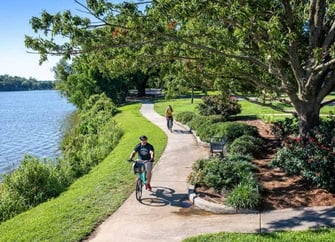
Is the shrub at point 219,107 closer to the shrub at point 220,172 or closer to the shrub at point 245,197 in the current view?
the shrub at point 220,172

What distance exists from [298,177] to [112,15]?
6.58 m

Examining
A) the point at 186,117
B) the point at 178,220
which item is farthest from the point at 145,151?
the point at 186,117

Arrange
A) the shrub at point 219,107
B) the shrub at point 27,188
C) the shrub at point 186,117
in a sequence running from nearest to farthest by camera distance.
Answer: the shrub at point 27,188 < the shrub at point 219,107 < the shrub at point 186,117

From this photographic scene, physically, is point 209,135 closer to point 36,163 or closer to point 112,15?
point 36,163

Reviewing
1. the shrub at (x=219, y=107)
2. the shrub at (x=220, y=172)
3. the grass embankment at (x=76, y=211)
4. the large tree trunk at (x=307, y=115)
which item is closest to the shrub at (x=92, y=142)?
the grass embankment at (x=76, y=211)

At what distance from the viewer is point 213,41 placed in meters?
11.5

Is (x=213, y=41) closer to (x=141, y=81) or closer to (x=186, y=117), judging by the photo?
(x=186, y=117)

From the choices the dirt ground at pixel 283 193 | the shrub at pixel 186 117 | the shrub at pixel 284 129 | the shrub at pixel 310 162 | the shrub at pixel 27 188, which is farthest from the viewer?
the shrub at pixel 186 117

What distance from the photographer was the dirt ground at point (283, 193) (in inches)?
361

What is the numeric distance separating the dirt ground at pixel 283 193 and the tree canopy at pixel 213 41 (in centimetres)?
264

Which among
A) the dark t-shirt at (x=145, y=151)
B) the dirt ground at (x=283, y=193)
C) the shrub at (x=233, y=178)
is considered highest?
the dark t-shirt at (x=145, y=151)

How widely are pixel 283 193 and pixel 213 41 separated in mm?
4739

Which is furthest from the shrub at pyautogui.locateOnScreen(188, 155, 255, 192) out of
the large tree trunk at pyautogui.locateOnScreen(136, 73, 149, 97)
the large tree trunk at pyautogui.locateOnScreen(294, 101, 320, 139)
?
the large tree trunk at pyautogui.locateOnScreen(136, 73, 149, 97)

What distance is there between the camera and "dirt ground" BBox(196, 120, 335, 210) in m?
9.18
